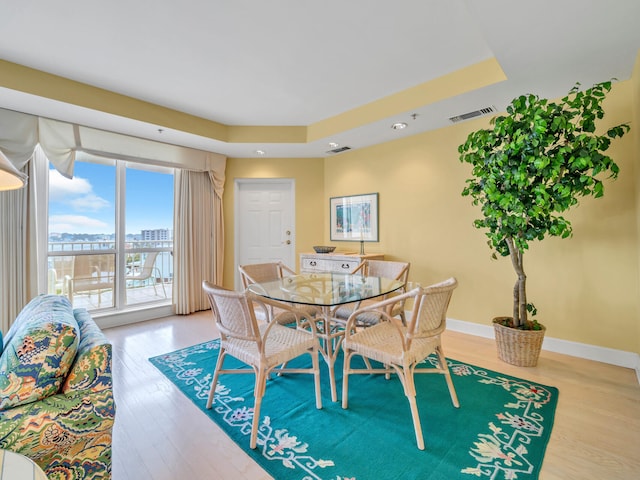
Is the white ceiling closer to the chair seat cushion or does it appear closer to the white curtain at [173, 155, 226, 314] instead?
the white curtain at [173, 155, 226, 314]

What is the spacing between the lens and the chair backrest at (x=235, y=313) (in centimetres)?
160

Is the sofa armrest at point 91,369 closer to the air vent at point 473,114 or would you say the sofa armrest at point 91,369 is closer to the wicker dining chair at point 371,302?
the wicker dining chair at point 371,302

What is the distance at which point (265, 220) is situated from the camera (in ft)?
16.0

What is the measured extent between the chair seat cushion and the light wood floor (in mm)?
468

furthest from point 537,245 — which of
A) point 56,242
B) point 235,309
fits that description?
point 56,242

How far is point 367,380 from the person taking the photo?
2.32 m

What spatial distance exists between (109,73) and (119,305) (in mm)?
2819

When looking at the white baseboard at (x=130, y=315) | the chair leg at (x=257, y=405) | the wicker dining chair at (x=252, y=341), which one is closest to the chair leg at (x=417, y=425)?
the wicker dining chair at (x=252, y=341)

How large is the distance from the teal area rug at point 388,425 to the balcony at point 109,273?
216 cm

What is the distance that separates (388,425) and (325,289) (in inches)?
39.7

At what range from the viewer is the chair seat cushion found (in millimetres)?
1670

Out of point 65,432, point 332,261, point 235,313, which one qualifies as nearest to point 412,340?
point 235,313

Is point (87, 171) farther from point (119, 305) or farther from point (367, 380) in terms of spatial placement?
point (367, 380)

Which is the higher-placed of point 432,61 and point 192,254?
point 432,61
